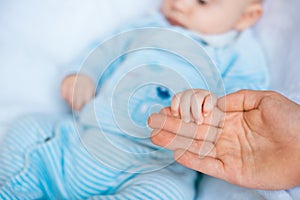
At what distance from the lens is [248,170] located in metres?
0.67

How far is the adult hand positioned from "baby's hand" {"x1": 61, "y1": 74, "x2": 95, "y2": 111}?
277mm

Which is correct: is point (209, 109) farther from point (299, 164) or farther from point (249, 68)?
point (249, 68)

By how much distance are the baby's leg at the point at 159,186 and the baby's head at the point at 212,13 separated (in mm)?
396

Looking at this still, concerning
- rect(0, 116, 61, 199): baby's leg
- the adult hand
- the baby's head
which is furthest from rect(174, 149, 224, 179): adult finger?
the baby's head

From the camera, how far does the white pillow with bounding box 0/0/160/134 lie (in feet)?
3.40

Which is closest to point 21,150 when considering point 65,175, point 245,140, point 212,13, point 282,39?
point 65,175

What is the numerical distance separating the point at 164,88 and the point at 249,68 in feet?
1.00

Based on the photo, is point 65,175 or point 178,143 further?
point 65,175

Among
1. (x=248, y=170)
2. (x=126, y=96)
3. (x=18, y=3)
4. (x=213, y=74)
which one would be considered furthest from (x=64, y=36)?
(x=248, y=170)

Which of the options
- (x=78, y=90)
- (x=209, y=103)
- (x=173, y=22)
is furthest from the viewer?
(x=173, y=22)

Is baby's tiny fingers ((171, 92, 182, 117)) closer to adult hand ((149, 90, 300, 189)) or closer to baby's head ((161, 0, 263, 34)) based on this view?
adult hand ((149, 90, 300, 189))

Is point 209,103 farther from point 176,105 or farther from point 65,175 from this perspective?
point 65,175

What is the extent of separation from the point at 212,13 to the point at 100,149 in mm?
444

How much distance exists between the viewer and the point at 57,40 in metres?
1.11
